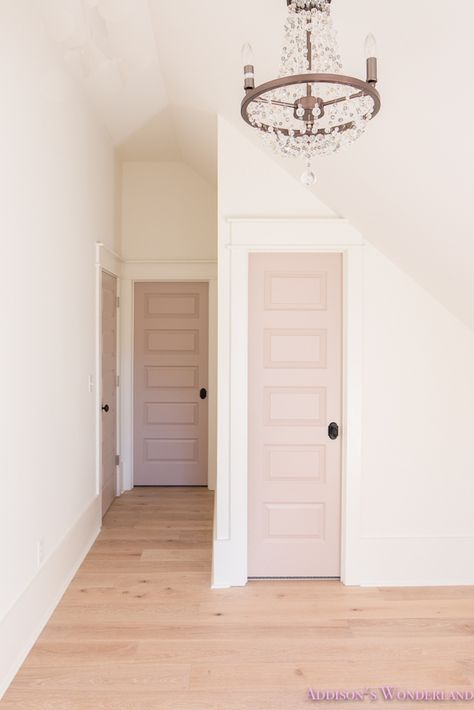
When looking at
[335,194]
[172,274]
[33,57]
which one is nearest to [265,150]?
[335,194]

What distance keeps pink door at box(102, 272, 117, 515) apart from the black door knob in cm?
204

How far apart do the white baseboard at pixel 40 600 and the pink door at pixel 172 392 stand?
152 cm

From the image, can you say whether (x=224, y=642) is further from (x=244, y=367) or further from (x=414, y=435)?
(x=414, y=435)

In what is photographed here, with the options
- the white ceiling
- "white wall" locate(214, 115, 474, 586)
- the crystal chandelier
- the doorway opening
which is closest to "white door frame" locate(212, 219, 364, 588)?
"white wall" locate(214, 115, 474, 586)

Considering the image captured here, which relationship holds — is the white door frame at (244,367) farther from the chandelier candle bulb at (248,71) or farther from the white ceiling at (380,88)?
the chandelier candle bulb at (248,71)

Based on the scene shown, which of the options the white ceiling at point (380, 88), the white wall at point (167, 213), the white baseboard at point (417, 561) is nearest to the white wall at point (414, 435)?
the white baseboard at point (417, 561)

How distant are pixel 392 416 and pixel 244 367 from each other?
964mm

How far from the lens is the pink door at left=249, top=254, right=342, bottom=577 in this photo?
3291 millimetres

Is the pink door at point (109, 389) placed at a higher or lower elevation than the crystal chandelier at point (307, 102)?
lower

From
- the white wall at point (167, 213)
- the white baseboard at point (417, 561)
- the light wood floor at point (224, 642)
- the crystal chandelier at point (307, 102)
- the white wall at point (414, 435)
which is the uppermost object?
the white wall at point (167, 213)

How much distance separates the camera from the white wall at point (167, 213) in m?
5.08

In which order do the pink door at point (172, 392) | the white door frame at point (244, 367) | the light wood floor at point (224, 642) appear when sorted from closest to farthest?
the light wood floor at point (224, 642), the white door frame at point (244, 367), the pink door at point (172, 392)

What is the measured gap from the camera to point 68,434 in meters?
3.24

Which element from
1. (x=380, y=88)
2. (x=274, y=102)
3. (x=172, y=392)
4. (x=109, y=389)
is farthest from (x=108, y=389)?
(x=274, y=102)
